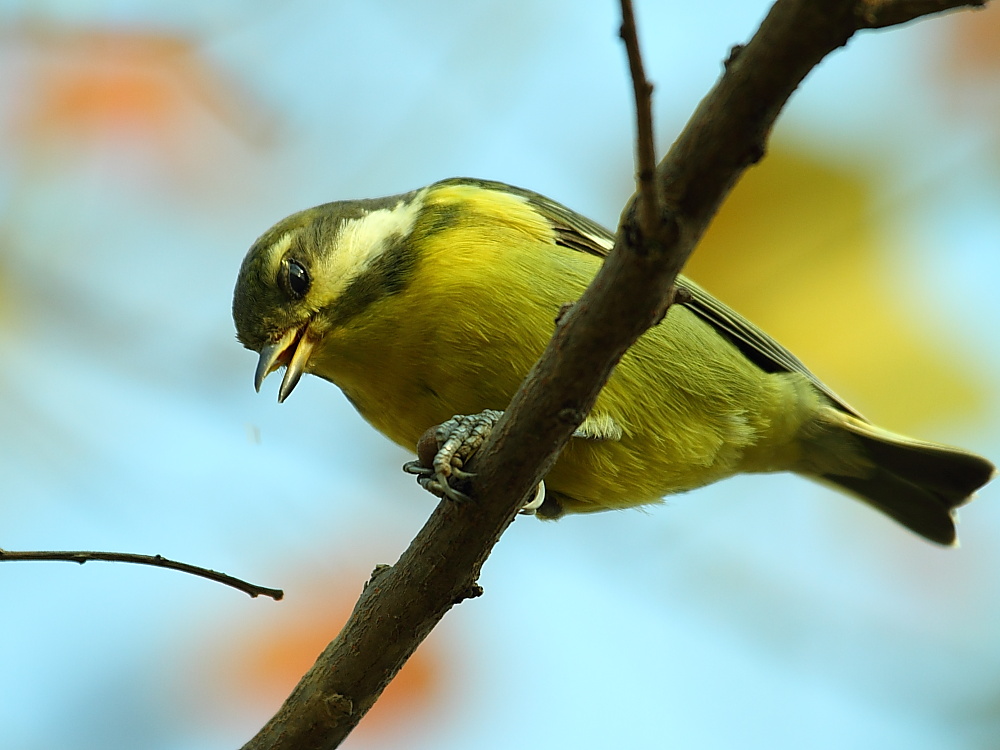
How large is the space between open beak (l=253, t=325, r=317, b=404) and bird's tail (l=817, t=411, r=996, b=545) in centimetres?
218

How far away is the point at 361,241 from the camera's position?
3936mm

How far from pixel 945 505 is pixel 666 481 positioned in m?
1.60

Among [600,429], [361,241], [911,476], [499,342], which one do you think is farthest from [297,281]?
[911,476]

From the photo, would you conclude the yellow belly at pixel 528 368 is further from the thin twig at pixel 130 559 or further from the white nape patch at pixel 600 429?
the thin twig at pixel 130 559

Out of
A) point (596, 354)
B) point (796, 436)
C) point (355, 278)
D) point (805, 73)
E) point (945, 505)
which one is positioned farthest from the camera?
point (945, 505)

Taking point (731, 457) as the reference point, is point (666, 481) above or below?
below

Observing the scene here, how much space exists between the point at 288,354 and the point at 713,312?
1.63 meters

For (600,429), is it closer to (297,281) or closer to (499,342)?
(499,342)

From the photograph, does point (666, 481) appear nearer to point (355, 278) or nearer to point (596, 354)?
point (355, 278)

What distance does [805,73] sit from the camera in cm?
190

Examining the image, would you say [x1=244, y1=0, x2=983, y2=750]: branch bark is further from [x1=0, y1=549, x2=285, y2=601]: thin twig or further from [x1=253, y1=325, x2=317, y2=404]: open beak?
[x1=253, y1=325, x2=317, y2=404]: open beak

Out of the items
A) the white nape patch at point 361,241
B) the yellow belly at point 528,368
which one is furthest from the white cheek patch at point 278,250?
the yellow belly at point 528,368

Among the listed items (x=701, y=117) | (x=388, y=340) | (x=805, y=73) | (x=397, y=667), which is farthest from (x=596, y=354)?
(x=388, y=340)

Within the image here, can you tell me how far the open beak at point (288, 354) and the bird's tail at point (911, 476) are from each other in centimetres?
218
